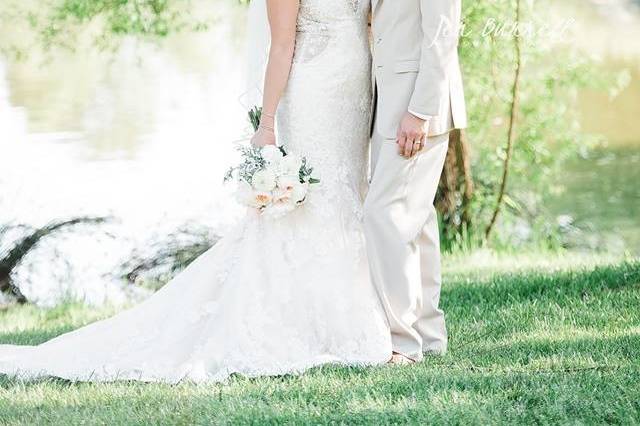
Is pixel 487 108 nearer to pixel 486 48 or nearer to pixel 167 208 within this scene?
pixel 486 48

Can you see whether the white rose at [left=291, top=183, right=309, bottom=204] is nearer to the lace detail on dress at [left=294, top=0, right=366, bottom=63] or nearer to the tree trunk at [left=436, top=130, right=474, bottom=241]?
the lace detail on dress at [left=294, top=0, right=366, bottom=63]

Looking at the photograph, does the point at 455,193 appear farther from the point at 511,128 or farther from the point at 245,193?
the point at 245,193

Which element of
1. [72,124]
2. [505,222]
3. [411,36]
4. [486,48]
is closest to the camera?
[411,36]

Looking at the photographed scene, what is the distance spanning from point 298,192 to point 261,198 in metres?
0.15

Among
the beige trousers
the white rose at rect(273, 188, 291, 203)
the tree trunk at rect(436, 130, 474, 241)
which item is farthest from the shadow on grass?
the tree trunk at rect(436, 130, 474, 241)

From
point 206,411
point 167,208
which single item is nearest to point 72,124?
point 167,208

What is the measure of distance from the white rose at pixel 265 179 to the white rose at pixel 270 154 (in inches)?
2.2

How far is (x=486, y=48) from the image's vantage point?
7930 mm

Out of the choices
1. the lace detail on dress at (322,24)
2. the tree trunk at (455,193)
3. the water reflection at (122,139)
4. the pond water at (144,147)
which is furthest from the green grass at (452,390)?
the water reflection at (122,139)

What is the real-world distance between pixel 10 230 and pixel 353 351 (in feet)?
15.5

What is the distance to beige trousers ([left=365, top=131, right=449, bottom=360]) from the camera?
13.5 feet

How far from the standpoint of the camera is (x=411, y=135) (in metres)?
4.02

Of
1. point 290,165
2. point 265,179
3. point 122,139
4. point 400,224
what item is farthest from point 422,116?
point 122,139

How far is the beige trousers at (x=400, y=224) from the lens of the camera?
4.10 m
